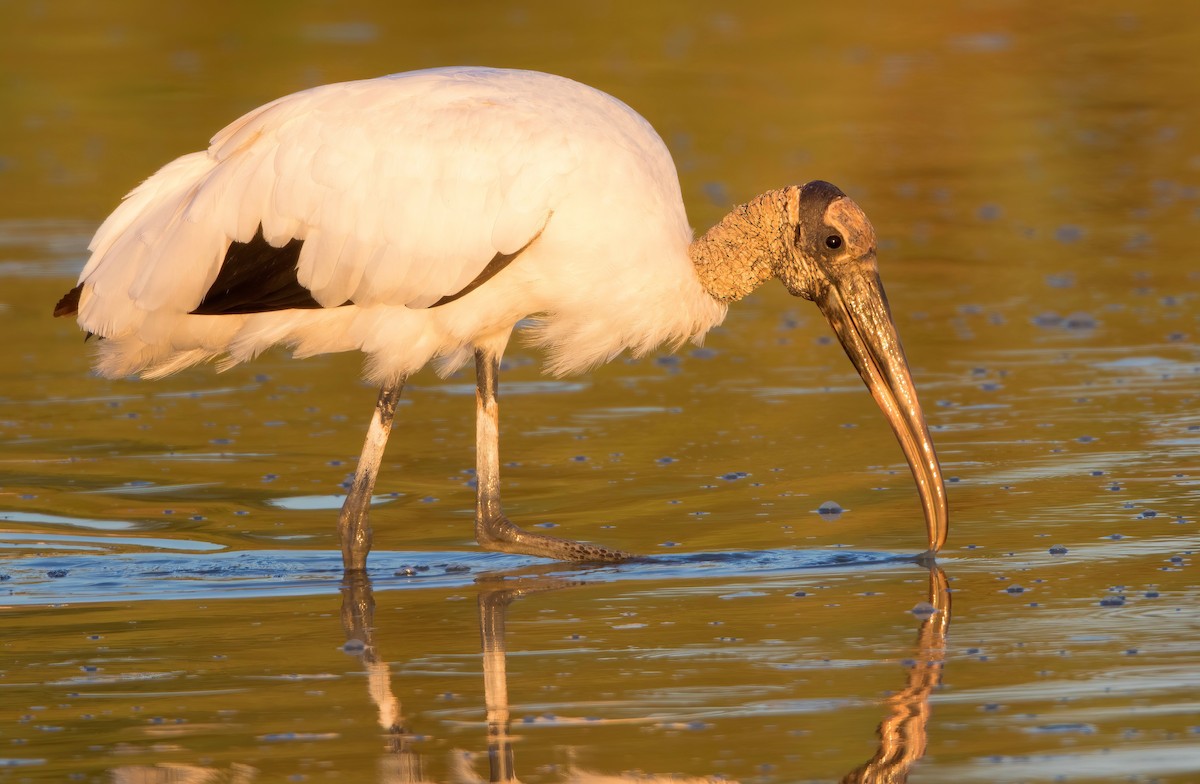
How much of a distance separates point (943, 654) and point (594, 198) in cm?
223

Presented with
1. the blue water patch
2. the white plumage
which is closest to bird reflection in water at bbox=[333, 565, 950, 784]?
the blue water patch

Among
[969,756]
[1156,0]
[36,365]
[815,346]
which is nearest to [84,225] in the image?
[36,365]

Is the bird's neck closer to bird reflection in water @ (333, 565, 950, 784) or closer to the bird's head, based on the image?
the bird's head

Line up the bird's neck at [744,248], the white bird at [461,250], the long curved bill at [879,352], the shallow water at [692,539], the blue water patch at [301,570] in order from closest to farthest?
the shallow water at [692,539], the blue water patch at [301,570], the long curved bill at [879,352], the white bird at [461,250], the bird's neck at [744,248]

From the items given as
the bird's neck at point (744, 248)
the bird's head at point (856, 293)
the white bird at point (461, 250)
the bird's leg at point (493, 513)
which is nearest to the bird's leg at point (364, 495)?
the white bird at point (461, 250)

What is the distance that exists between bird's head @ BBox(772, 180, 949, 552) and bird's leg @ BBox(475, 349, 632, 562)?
1.03 meters

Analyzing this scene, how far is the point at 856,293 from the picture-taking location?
7.62m

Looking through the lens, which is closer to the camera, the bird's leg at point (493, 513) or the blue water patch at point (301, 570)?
the blue water patch at point (301, 570)

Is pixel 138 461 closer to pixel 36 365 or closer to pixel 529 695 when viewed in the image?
pixel 36 365

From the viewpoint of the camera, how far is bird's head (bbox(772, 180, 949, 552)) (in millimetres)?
7516

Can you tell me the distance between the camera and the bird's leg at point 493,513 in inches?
300

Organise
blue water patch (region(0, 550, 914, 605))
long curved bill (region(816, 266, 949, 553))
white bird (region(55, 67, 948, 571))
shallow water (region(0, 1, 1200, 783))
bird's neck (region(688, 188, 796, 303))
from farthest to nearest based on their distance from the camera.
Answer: bird's neck (region(688, 188, 796, 303)), white bird (region(55, 67, 948, 571)), long curved bill (region(816, 266, 949, 553)), blue water patch (region(0, 550, 914, 605)), shallow water (region(0, 1, 1200, 783))

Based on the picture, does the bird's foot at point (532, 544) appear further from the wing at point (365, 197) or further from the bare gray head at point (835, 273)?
the bare gray head at point (835, 273)

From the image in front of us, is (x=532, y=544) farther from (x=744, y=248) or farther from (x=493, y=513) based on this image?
(x=744, y=248)
